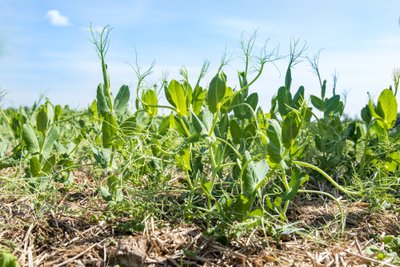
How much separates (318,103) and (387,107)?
39 centimetres

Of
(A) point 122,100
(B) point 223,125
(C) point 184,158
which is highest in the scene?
(A) point 122,100

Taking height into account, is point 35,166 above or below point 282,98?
below

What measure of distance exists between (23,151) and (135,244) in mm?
1207

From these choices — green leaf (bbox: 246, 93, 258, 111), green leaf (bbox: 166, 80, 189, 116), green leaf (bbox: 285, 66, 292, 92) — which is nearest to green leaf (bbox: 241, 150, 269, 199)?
green leaf (bbox: 166, 80, 189, 116)

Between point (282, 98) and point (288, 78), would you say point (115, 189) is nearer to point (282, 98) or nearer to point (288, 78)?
point (282, 98)

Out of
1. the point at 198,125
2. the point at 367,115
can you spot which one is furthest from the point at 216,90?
the point at 367,115

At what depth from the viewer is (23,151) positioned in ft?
8.63

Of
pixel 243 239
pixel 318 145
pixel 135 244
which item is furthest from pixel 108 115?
pixel 318 145

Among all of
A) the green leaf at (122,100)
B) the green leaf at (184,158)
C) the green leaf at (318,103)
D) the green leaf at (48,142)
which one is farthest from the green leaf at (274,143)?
the green leaf at (48,142)

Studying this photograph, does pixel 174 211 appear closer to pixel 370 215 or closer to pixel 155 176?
pixel 155 176

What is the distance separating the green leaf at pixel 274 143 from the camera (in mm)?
1646

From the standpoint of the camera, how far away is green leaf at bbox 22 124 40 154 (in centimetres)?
222

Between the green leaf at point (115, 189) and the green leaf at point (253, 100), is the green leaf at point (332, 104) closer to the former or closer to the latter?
the green leaf at point (253, 100)

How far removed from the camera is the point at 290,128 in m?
1.63
